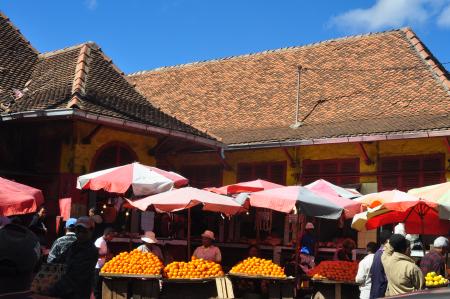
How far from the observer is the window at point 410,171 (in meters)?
14.4

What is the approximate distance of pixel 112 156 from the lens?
→ 1480cm

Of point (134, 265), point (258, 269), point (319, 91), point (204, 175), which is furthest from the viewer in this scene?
point (319, 91)

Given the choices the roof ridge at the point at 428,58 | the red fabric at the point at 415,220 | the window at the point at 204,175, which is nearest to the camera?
the red fabric at the point at 415,220

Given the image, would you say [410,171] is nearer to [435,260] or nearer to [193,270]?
[435,260]

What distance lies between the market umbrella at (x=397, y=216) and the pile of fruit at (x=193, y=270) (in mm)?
2604

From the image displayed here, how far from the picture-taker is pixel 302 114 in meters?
17.5

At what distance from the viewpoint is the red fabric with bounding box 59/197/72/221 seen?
13352 millimetres

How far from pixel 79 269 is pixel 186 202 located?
13.9 ft

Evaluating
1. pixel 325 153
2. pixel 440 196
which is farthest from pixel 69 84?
pixel 440 196

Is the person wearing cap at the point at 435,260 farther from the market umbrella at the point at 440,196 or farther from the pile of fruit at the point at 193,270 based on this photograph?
the pile of fruit at the point at 193,270

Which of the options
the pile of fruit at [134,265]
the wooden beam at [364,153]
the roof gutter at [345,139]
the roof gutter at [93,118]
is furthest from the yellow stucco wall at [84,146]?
the wooden beam at [364,153]

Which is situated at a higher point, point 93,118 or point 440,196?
point 93,118

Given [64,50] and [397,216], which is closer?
[397,216]

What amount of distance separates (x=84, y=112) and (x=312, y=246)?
547 centimetres
